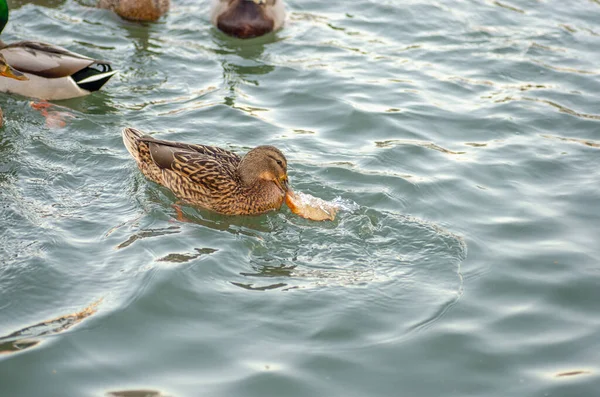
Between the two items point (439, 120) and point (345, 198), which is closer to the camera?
point (345, 198)

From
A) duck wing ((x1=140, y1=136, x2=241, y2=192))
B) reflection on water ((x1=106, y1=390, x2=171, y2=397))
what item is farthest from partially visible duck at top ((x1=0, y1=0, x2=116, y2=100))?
reflection on water ((x1=106, y1=390, x2=171, y2=397))

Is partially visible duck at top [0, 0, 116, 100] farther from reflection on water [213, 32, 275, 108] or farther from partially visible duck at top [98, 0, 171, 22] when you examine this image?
partially visible duck at top [98, 0, 171, 22]

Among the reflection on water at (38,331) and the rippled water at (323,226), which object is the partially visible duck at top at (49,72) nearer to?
the rippled water at (323,226)

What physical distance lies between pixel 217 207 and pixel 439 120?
303cm

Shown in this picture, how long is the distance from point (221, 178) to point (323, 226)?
1031mm

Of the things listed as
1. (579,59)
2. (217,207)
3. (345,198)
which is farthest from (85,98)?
(579,59)

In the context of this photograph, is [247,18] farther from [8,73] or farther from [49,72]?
[8,73]

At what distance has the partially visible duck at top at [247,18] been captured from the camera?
10.9m

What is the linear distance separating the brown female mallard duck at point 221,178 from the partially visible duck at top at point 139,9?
439 centimetres

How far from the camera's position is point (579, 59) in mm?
10219

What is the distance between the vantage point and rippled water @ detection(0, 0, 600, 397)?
5039 millimetres

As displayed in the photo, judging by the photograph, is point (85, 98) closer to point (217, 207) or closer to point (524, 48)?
point (217, 207)

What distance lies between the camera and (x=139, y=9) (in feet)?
36.0

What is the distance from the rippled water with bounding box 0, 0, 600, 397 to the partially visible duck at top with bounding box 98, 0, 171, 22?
199mm
